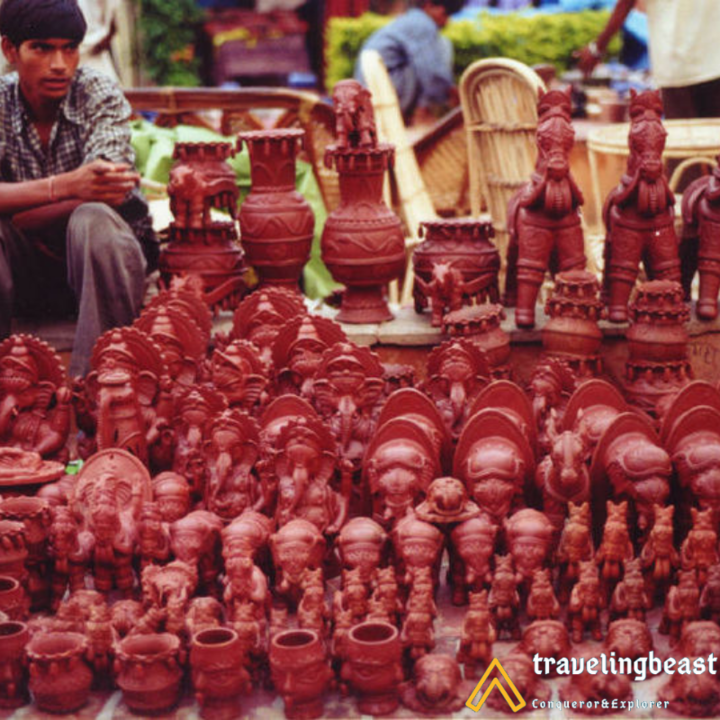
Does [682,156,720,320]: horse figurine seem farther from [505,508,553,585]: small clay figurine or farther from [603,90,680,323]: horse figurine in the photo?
[505,508,553,585]: small clay figurine

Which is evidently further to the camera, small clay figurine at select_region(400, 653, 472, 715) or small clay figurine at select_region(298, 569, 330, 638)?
small clay figurine at select_region(298, 569, 330, 638)

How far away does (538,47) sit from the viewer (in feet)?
31.7

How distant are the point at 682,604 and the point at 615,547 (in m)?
0.17

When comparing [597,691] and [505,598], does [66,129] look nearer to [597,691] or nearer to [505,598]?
[505,598]

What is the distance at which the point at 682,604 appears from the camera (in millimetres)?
2299

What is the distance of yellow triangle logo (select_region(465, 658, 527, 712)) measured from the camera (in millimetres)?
2154

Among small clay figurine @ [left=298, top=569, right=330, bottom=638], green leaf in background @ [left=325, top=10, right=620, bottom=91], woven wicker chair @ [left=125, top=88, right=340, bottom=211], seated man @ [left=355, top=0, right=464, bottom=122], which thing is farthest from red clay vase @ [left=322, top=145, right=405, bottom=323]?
green leaf in background @ [left=325, top=10, right=620, bottom=91]

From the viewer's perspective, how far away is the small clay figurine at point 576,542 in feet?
7.88

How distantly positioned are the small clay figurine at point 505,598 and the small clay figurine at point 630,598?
0.19m

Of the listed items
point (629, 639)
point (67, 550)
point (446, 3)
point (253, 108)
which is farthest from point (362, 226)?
point (446, 3)

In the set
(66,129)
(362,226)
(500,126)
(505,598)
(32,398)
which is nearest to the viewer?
(505,598)

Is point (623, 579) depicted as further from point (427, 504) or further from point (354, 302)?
point (354, 302)

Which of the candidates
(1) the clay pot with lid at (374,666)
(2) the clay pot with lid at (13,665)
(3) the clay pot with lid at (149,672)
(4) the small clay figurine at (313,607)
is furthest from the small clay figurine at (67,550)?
(1) the clay pot with lid at (374,666)

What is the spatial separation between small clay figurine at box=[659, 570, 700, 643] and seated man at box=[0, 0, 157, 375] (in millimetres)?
1943
